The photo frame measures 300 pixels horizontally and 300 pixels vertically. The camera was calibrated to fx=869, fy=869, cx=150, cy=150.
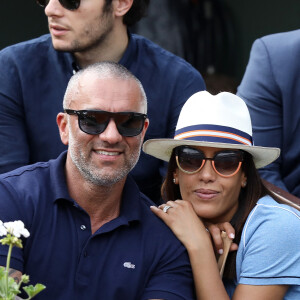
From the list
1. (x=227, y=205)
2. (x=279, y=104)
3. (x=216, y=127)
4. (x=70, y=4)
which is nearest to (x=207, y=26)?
(x=279, y=104)

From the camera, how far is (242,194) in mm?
3385

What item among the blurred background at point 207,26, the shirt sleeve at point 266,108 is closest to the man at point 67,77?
the shirt sleeve at point 266,108

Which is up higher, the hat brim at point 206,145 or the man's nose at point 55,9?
the man's nose at point 55,9

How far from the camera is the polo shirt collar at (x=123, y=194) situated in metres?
3.08

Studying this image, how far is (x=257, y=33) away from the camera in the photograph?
6488 millimetres

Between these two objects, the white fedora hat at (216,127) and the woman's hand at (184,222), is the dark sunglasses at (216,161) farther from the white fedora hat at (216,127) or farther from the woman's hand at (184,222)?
the woman's hand at (184,222)

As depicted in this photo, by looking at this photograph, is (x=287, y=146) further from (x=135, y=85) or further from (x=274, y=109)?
(x=135, y=85)

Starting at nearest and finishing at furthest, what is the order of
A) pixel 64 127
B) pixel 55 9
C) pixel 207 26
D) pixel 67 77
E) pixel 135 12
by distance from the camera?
pixel 64 127
pixel 55 9
pixel 67 77
pixel 135 12
pixel 207 26

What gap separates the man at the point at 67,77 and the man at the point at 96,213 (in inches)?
26.6

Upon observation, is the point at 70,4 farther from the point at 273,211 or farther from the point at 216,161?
the point at 273,211

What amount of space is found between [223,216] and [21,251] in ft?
2.74

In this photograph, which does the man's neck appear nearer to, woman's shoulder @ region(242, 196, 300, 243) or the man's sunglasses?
the man's sunglasses

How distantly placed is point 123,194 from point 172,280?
1.32ft

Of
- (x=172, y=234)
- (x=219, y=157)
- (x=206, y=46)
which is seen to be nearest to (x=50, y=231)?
(x=172, y=234)
